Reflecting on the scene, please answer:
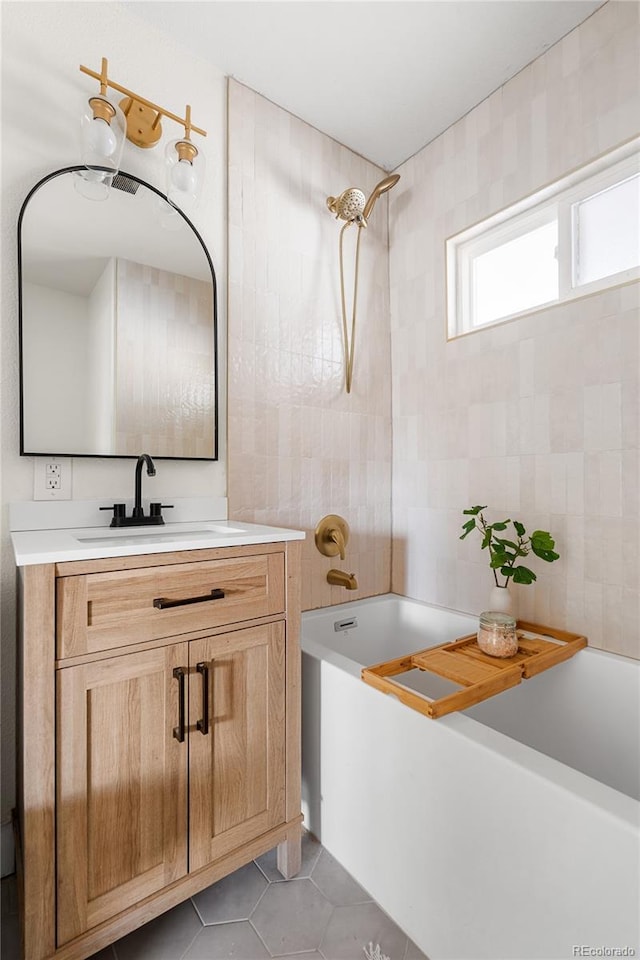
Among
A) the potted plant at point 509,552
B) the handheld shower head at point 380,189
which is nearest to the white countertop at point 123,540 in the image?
the potted plant at point 509,552

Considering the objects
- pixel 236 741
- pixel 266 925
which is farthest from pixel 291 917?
pixel 236 741

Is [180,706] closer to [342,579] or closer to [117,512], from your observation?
[117,512]

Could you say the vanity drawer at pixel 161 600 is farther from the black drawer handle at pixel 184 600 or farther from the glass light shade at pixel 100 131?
the glass light shade at pixel 100 131

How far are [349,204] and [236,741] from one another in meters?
1.96

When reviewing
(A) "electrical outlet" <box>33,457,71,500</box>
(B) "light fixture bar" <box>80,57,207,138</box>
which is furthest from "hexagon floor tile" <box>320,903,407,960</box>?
(B) "light fixture bar" <box>80,57,207,138</box>

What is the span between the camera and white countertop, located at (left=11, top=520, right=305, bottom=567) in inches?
36.3

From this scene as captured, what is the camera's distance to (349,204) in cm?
191

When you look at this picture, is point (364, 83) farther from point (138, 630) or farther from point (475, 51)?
point (138, 630)

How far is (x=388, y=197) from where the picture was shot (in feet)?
7.52

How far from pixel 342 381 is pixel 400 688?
1332mm

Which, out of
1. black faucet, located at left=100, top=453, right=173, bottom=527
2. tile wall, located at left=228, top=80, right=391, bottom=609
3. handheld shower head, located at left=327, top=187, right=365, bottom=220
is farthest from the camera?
handheld shower head, located at left=327, top=187, right=365, bottom=220

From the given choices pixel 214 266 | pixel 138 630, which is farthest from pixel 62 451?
pixel 214 266

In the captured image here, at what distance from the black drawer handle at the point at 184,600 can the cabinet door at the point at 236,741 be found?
0.10 metres

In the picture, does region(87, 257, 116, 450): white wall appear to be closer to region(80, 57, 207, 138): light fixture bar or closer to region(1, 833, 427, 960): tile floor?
region(80, 57, 207, 138): light fixture bar
